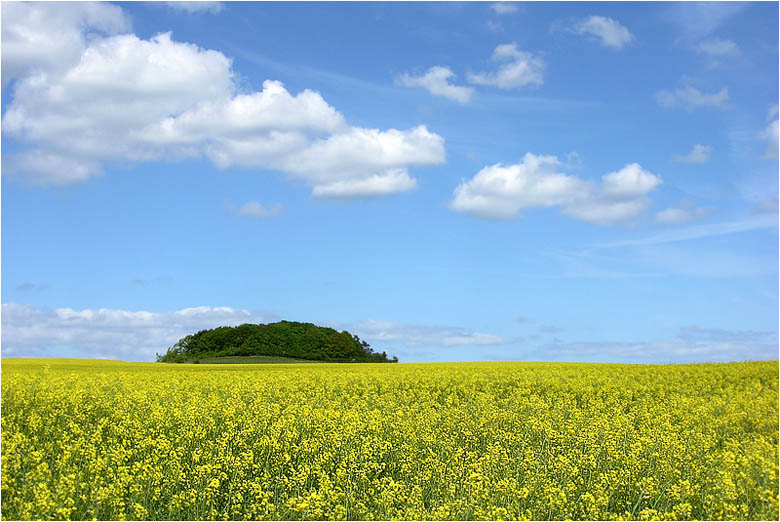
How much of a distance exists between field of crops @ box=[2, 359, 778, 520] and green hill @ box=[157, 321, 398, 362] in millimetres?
37794

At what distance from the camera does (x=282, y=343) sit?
5475 cm

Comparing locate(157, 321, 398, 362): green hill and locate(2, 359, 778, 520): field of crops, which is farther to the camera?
locate(157, 321, 398, 362): green hill

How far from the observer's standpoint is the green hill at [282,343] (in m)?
52.8

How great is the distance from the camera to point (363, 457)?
9234 millimetres

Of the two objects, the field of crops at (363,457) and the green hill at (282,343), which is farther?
the green hill at (282,343)

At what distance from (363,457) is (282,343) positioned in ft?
153

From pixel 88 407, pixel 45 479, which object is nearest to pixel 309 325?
pixel 88 407

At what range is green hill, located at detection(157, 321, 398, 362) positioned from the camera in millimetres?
52781

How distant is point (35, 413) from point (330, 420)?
16.9 feet

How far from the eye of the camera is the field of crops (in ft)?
24.4

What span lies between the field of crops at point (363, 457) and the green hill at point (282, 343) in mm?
37794

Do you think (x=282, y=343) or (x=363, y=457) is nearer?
(x=363, y=457)

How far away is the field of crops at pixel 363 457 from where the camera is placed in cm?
743

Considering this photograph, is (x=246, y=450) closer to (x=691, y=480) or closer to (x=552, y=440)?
(x=552, y=440)
